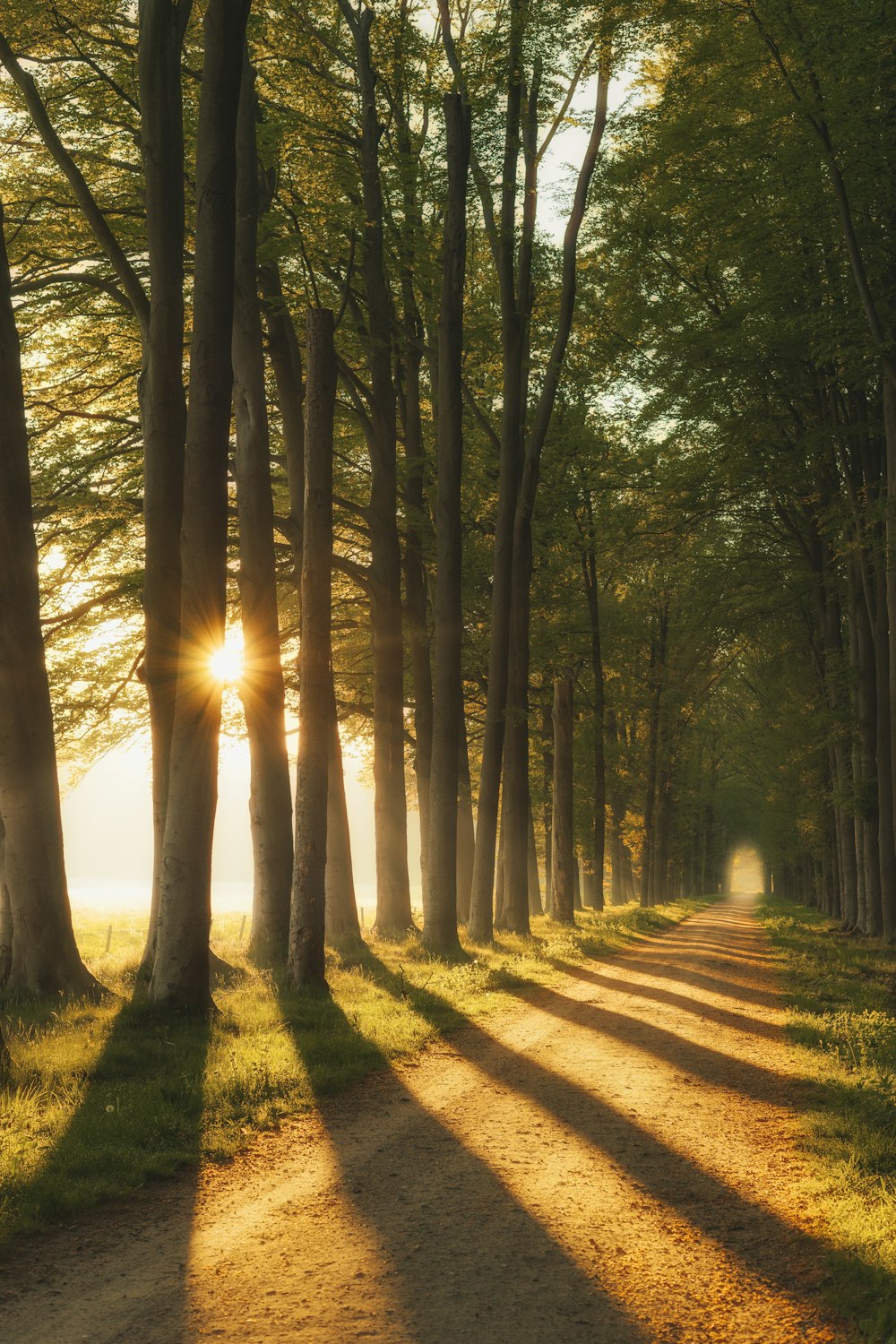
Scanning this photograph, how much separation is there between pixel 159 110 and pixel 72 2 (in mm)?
3845

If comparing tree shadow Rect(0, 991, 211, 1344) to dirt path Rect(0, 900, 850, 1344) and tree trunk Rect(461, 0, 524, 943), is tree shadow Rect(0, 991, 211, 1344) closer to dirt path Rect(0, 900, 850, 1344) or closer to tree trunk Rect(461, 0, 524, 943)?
dirt path Rect(0, 900, 850, 1344)

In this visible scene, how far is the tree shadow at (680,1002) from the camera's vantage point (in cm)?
1103

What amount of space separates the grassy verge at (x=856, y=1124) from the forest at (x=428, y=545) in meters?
0.04

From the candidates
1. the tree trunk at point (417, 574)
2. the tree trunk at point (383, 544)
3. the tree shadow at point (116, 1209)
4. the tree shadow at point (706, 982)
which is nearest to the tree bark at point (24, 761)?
the tree shadow at point (116, 1209)

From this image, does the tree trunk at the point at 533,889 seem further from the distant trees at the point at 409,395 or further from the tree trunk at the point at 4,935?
the tree trunk at the point at 4,935

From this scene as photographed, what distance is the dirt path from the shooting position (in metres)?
4.07

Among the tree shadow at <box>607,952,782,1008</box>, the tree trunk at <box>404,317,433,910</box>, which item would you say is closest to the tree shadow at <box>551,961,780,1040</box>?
the tree shadow at <box>607,952,782,1008</box>

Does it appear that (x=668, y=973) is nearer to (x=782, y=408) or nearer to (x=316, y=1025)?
(x=316, y=1025)

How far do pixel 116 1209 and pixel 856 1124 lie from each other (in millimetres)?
4491

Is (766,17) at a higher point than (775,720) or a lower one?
higher

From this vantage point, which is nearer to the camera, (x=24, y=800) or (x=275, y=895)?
(x=24, y=800)

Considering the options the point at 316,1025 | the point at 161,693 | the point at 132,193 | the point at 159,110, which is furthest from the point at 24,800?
the point at 132,193

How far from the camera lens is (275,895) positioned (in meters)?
15.0

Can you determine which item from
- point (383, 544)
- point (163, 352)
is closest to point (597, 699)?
point (383, 544)
